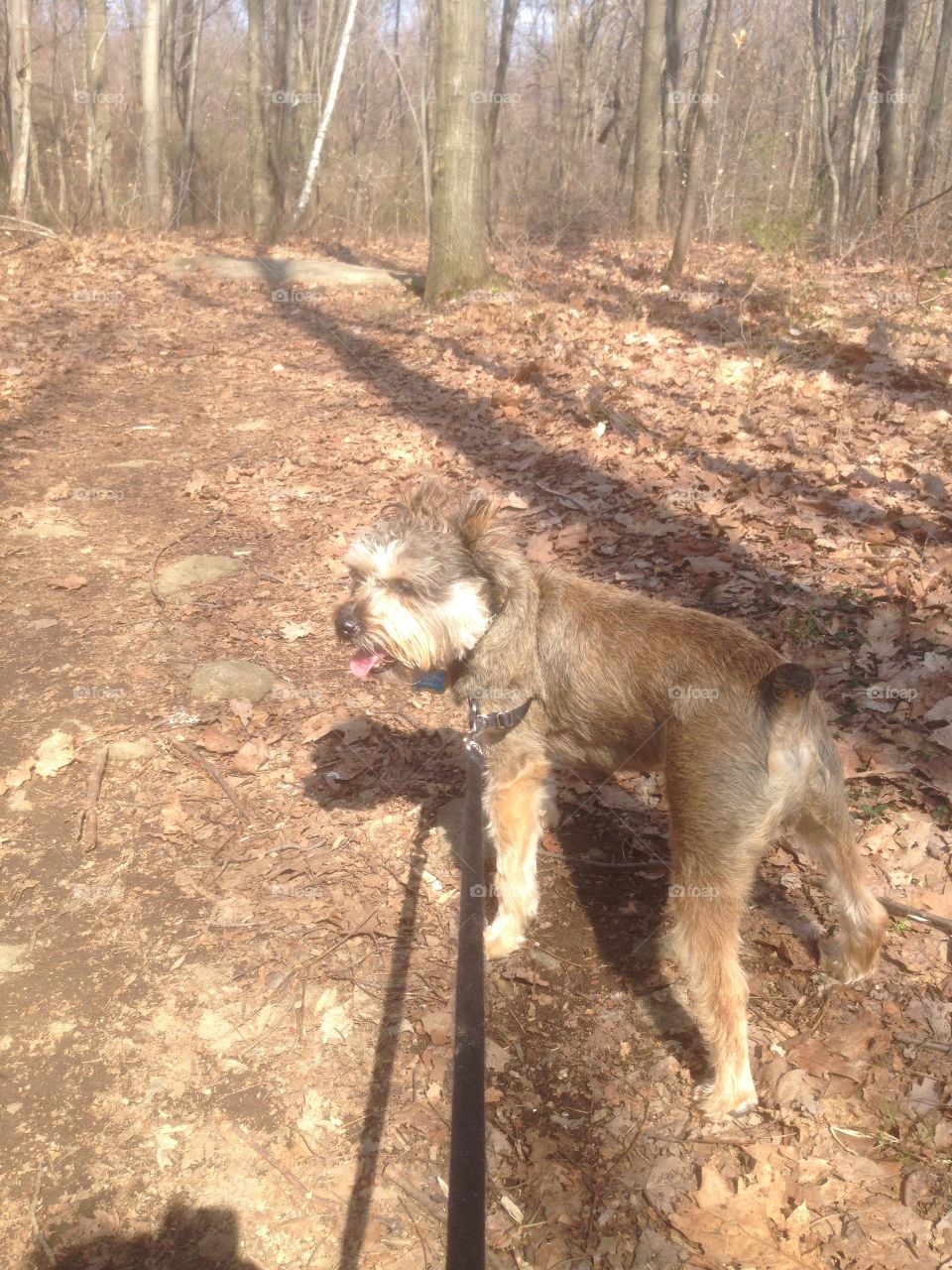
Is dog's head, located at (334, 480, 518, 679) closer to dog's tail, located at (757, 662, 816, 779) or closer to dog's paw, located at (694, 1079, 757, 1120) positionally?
dog's tail, located at (757, 662, 816, 779)

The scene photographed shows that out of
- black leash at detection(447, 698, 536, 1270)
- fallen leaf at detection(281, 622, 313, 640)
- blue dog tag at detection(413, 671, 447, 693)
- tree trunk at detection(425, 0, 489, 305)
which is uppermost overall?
tree trunk at detection(425, 0, 489, 305)

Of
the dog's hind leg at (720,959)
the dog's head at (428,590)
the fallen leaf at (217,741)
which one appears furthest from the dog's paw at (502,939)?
the fallen leaf at (217,741)

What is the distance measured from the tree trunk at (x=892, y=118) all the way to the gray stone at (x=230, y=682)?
1619cm

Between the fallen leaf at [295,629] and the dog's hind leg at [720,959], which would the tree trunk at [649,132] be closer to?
the fallen leaf at [295,629]

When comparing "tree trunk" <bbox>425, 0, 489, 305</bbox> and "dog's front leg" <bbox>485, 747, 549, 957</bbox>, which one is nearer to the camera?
"dog's front leg" <bbox>485, 747, 549, 957</bbox>

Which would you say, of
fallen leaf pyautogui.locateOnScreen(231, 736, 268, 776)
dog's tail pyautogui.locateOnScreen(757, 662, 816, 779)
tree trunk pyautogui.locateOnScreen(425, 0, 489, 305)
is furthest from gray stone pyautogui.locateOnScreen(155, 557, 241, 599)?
tree trunk pyautogui.locateOnScreen(425, 0, 489, 305)

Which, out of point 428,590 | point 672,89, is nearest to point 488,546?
point 428,590

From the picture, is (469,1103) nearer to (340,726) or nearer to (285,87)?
(340,726)

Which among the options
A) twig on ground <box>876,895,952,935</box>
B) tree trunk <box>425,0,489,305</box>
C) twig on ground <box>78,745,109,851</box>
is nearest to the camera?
twig on ground <box>876,895,952,935</box>

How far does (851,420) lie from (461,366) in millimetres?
5286

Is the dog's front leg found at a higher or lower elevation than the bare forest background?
lower

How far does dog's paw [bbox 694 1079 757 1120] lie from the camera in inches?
134

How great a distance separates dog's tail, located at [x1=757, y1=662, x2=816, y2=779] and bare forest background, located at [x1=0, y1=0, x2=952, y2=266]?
12.4m

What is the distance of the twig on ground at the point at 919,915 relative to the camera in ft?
13.2
